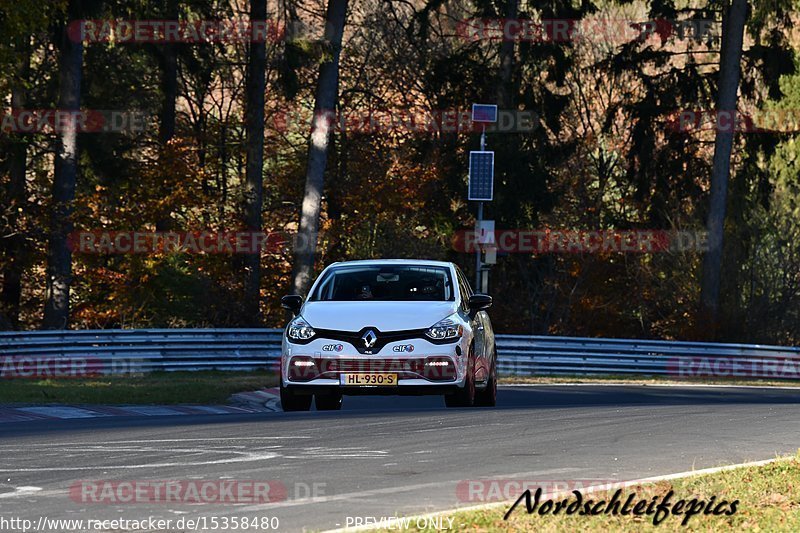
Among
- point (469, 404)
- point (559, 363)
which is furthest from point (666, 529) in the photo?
point (559, 363)

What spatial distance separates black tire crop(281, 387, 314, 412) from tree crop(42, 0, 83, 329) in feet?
69.8

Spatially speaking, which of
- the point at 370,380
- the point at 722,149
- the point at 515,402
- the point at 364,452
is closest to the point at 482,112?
the point at 515,402

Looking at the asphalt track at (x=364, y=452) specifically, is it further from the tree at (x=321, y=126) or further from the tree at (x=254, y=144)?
the tree at (x=254, y=144)

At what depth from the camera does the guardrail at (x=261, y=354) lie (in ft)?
94.7

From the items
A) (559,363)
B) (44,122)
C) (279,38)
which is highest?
(279,38)

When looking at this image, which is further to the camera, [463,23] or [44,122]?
[463,23]

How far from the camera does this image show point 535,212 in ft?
166

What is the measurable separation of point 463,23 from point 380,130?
4.72 meters

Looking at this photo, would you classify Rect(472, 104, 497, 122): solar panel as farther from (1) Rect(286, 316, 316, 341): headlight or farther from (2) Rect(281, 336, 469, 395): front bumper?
(2) Rect(281, 336, 469, 395): front bumper

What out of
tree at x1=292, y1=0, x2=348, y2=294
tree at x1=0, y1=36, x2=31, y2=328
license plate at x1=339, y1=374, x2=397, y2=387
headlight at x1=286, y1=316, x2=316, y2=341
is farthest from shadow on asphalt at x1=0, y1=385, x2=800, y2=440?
tree at x1=0, y1=36, x2=31, y2=328

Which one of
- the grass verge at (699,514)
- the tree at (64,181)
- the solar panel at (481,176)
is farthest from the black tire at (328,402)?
the tree at (64,181)

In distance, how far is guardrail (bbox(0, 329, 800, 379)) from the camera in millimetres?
28859

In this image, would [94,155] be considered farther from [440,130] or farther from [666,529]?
[666,529]

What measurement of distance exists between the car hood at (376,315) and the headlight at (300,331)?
0.07m
